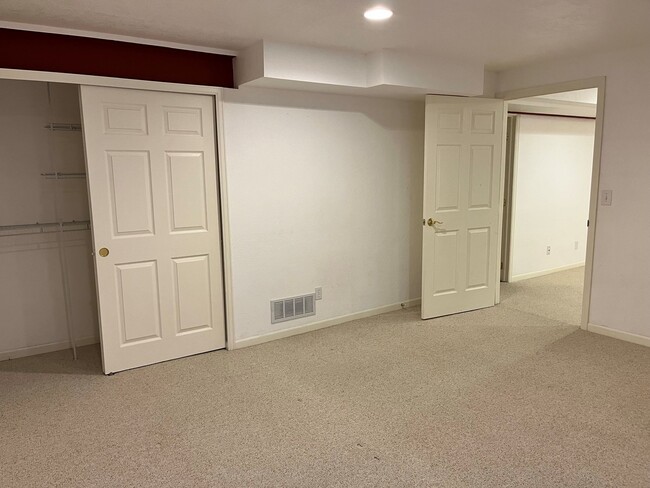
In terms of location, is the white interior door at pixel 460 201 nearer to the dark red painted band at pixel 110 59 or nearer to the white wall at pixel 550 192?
the white wall at pixel 550 192

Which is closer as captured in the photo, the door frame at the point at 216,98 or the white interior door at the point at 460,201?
the door frame at the point at 216,98

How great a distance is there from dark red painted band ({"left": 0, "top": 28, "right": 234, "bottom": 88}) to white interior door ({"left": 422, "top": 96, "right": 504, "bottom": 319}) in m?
1.91

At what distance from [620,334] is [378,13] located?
320 cm

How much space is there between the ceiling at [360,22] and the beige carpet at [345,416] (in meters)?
2.29

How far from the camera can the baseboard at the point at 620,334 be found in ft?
12.6

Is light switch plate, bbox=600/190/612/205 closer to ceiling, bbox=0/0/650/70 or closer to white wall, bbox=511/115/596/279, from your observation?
ceiling, bbox=0/0/650/70

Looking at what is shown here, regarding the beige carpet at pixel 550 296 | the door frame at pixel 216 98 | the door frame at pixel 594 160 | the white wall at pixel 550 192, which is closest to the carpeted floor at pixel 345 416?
the door frame at pixel 594 160

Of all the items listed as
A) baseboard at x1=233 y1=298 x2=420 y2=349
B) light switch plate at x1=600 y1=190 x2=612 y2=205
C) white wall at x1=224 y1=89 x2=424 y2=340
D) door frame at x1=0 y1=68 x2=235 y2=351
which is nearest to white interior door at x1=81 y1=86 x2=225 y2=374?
door frame at x1=0 y1=68 x2=235 y2=351

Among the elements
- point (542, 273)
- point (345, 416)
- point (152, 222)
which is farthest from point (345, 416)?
Answer: point (542, 273)

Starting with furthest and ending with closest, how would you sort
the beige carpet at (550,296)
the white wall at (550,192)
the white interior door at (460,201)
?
the white wall at (550,192) → the beige carpet at (550,296) → the white interior door at (460,201)

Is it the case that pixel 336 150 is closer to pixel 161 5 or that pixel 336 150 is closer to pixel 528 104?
pixel 161 5

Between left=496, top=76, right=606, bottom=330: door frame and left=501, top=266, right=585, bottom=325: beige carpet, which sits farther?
left=501, top=266, right=585, bottom=325: beige carpet

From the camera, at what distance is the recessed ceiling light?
2717 mm

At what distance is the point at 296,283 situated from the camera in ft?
13.7
